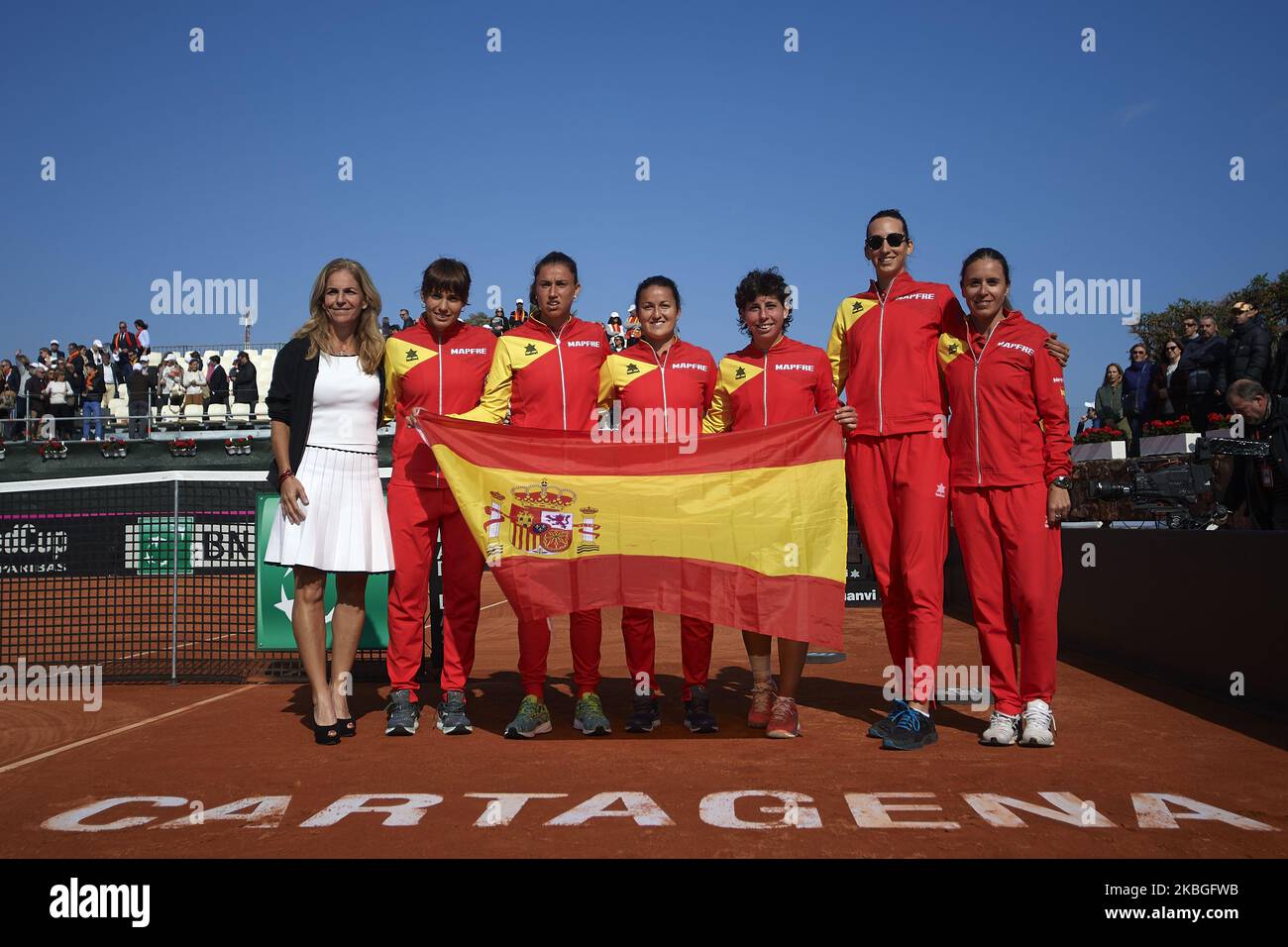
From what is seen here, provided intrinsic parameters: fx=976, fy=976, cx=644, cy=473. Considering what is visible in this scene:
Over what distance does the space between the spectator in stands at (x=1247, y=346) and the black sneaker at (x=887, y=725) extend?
830cm

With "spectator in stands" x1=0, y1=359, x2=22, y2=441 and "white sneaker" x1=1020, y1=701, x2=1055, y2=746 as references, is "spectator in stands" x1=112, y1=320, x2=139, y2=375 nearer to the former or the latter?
"spectator in stands" x1=0, y1=359, x2=22, y2=441

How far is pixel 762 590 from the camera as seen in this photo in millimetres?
5547

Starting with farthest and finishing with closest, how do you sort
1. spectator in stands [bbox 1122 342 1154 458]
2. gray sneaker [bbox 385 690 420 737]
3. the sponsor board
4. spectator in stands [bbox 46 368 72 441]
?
spectator in stands [bbox 46 368 72 441] < spectator in stands [bbox 1122 342 1154 458] < the sponsor board < gray sneaker [bbox 385 690 420 737]

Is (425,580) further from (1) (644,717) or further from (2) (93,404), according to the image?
(2) (93,404)

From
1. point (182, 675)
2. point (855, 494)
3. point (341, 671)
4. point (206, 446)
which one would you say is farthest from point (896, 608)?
point (206, 446)

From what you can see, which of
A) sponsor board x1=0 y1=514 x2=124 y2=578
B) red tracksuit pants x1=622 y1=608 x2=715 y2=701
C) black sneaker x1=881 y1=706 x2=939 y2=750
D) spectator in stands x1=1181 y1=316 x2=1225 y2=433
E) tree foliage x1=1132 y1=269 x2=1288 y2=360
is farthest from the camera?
tree foliage x1=1132 y1=269 x2=1288 y2=360

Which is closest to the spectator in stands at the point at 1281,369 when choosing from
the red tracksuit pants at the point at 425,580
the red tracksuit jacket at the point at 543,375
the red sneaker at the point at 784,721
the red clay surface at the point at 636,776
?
the red clay surface at the point at 636,776

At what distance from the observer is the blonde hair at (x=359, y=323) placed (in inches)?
223

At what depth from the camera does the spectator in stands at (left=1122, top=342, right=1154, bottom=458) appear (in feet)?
49.5

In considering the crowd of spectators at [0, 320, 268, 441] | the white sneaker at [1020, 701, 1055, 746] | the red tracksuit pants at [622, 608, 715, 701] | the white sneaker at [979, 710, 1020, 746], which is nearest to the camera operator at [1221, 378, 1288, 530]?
the white sneaker at [1020, 701, 1055, 746]

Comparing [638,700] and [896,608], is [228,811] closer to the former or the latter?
[638,700]

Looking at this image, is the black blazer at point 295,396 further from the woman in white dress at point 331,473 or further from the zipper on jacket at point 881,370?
the zipper on jacket at point 881,370

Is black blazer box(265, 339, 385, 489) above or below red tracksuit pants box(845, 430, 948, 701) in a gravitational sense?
above

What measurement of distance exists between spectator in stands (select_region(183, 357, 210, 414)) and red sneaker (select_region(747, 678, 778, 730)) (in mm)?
24108
